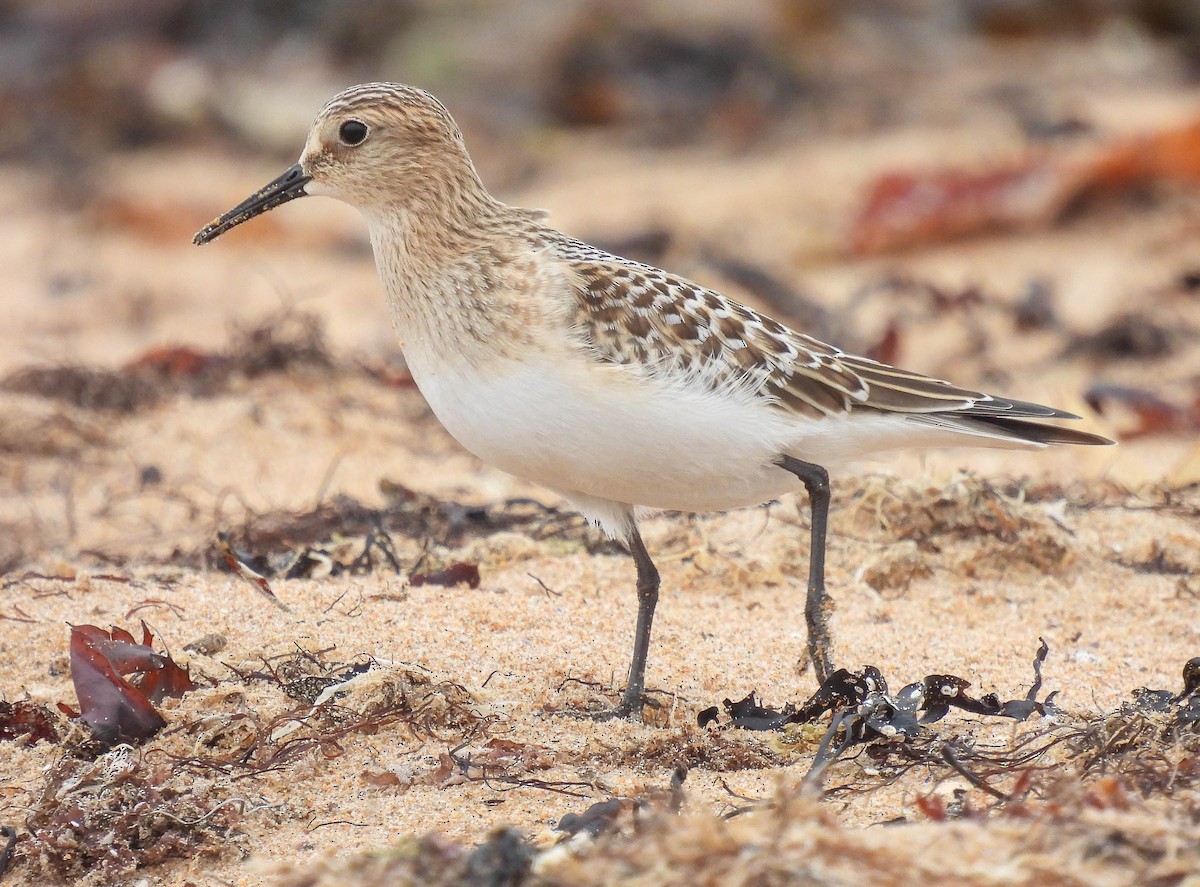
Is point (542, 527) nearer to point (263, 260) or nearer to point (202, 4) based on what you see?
point (263, 260)

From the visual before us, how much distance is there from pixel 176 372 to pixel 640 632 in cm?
400

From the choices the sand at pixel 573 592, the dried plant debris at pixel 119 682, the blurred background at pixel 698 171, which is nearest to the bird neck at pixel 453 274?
the sand at pixel 573 592

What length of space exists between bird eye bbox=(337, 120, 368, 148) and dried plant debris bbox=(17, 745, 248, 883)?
1.95 m

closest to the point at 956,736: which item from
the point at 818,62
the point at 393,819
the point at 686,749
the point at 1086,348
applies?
the point at 686,749

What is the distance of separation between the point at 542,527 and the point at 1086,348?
11.9ft

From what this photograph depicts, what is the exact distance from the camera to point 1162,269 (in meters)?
8.93

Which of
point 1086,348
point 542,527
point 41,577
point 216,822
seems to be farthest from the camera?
point 1086,348

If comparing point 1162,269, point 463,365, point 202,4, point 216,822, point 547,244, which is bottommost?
point 216,822

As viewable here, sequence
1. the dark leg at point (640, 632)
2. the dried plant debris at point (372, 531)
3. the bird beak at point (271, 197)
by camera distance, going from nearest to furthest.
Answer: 1. the dark leg at point (640, 632)
2. the bird beak at point (271, 197)
3. the dried plant debris at point (372, 531)

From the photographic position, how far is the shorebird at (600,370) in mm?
3980

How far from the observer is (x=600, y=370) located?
13.1 ft

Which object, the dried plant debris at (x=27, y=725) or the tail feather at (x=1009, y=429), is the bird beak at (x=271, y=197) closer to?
A: the dried plant debris at (x=27, y=725)

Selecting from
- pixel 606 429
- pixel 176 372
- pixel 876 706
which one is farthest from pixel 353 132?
pixel 176 372

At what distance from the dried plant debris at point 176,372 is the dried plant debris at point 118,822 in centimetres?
395
